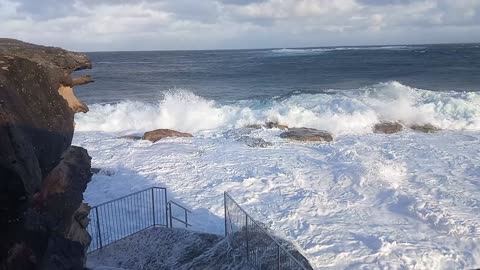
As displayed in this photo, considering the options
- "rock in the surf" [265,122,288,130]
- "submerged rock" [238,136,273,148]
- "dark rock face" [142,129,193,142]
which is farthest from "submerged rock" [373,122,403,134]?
"dark rock face" [142,129,193,142]

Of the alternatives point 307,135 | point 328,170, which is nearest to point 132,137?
point 307,135

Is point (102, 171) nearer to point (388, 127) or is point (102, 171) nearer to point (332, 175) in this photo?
point (332, 175)

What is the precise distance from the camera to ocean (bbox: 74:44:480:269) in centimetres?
1130

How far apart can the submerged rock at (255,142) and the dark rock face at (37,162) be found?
530 inches

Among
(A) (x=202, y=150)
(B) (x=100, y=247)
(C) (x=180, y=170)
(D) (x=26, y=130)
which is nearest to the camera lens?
(D) (x=26, y=130)

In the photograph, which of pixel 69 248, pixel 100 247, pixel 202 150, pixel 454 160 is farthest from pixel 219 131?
pixel 69 248

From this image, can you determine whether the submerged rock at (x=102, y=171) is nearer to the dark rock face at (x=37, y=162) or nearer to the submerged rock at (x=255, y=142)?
the submerged rock at (x=255, y=142)

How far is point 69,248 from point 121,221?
5326mm

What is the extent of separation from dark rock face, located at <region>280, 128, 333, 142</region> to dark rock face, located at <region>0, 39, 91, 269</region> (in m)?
15.1

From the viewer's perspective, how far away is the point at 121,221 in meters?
12.5

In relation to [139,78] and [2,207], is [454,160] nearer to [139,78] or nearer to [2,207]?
[2,207]

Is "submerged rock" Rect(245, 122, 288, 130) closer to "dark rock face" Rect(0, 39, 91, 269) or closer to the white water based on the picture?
the white water

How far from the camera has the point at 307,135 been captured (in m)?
22.6

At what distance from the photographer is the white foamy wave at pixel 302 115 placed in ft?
86.3
